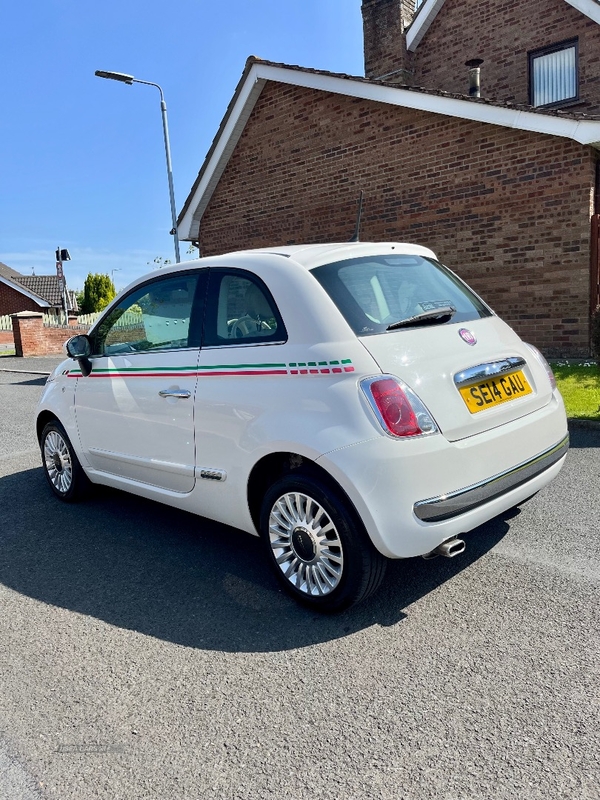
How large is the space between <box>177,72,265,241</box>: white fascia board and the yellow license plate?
1190 cm

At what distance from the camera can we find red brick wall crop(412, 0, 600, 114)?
498 inches

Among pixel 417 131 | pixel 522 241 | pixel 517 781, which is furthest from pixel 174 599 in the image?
pixel 417 131

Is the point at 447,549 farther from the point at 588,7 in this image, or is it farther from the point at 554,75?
the point at 588,7

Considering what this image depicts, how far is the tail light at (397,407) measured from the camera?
2.70 meters

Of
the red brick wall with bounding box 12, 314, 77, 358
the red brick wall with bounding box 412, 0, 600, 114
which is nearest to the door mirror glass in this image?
the red brick wall with bounding box 412, 0, 600, 114

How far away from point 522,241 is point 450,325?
24.0 feet

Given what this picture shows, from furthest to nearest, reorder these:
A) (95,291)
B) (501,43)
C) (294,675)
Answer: (95,291) < (501,43) < (294,675)

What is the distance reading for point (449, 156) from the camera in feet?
34.2

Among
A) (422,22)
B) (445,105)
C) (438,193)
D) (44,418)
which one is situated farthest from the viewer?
(422,22)

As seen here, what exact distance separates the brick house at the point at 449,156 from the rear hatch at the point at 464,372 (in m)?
6.69

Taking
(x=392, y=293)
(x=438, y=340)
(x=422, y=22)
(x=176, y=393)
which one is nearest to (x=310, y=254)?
(x=392, y=293)

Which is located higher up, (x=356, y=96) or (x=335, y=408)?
(x=356, y=96)

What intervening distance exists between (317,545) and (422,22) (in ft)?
51.4

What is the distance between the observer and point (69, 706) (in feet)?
8.19
